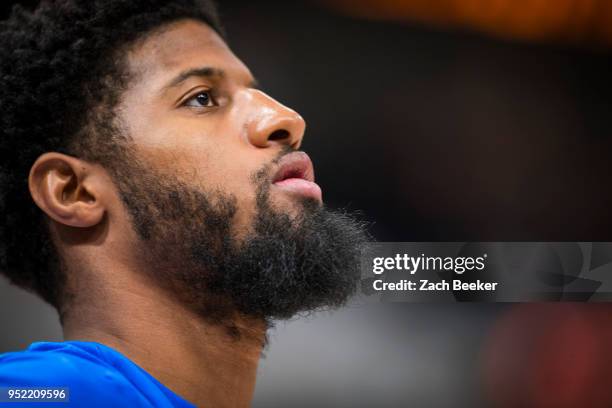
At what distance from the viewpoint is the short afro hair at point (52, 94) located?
4.19 ft

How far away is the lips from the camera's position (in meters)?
1.23

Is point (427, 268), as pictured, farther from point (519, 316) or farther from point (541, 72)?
point (541, 72)

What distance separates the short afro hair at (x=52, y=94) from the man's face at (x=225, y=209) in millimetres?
72

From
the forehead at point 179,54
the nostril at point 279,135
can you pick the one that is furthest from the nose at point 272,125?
the forehead at point 179,54

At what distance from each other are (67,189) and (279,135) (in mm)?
394

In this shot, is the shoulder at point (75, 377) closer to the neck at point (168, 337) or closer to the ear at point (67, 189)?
the neck at point (168, 337)

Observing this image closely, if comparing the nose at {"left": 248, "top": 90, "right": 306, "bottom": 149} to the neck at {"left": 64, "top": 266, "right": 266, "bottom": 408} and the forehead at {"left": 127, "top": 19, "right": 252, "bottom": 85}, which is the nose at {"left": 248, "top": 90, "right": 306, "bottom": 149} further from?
the neck at {"left": 64, "top": 266, "right": 266, "bottom": 408}

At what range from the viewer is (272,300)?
121cm

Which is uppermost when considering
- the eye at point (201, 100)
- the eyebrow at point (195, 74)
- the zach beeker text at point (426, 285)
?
the eyebrow at point (195, 74)

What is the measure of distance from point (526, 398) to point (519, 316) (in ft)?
0.79

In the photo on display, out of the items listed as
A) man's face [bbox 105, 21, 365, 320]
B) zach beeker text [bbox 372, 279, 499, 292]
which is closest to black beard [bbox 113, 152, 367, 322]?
man's face [bbox 105, 21, 365, 320]

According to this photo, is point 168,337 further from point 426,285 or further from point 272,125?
point 426,285

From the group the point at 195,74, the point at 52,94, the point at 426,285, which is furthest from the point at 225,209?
the point at 426,285

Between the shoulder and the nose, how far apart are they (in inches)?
18.1
